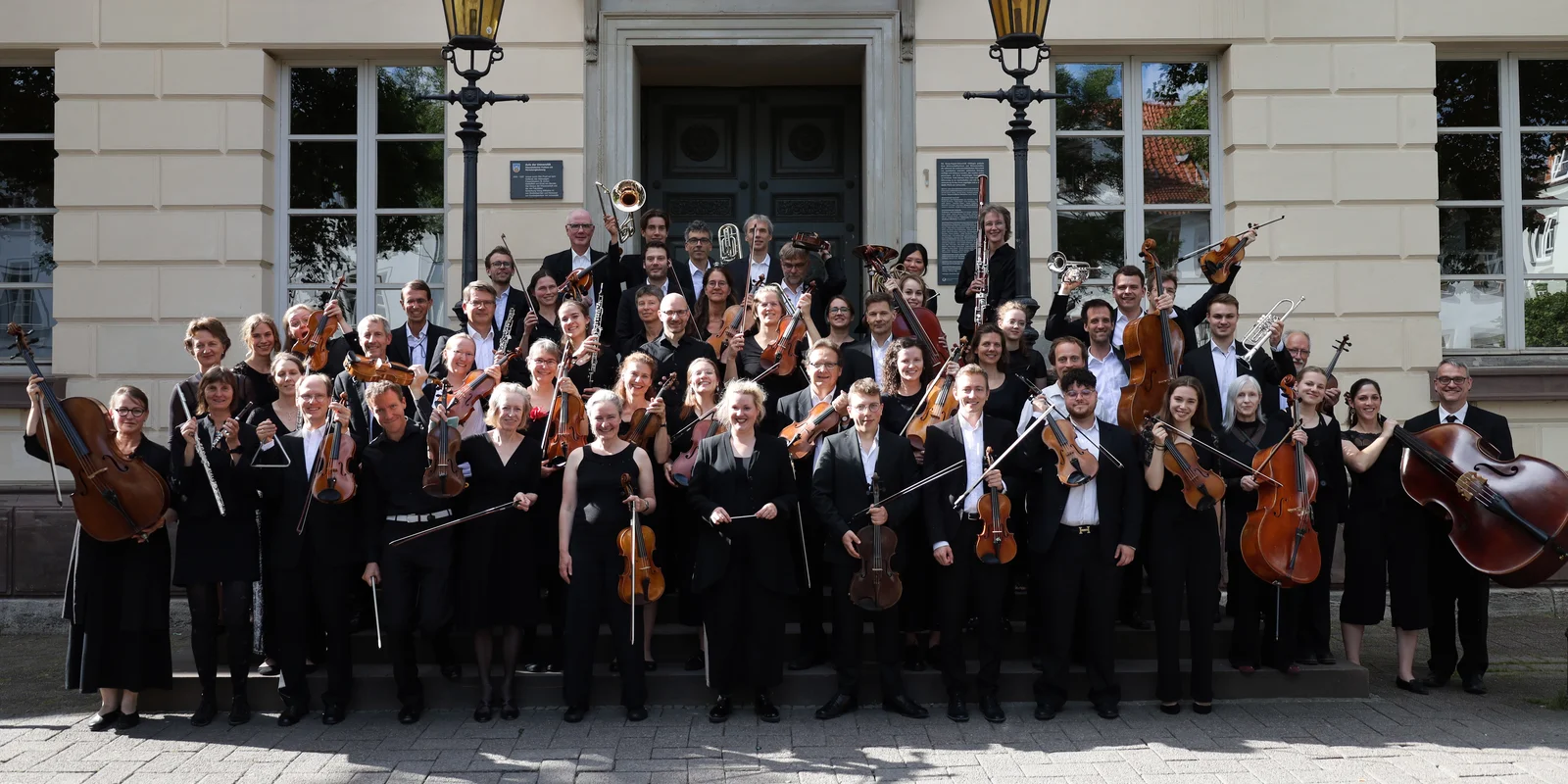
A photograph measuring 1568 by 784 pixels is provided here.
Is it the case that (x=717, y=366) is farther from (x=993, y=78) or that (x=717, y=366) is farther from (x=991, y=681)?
(x=993, y=78)

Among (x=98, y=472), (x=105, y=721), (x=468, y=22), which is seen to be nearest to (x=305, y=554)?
(x=98, y=472)

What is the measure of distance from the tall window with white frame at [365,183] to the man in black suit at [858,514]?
4614mm

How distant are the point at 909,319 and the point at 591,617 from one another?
8.63ft

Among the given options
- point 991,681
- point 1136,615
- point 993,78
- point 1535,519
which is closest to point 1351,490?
point 1535,519

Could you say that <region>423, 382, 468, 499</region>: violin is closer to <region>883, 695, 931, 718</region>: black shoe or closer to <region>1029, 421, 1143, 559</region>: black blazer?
<region>883, 695, 931, 718</region>: black shoe

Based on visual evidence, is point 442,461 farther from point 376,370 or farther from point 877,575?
point 877,575

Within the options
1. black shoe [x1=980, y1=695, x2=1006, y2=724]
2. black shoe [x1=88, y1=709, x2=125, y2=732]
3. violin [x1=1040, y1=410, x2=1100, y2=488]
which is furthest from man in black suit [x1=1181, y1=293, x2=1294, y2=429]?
black shoe [x1=88, y1=709, x2=125, y2=732]

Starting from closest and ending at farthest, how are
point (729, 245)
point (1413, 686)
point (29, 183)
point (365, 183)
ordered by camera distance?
point (1413, 686), point (729, 245), point (29, 183), point (365, 183)

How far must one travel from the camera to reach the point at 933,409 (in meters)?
6.77

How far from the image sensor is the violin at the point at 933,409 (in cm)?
671

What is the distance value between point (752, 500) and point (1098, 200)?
4.83m

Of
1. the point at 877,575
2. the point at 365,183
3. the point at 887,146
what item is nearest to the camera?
the point at 877,575

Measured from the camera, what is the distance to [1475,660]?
681 cm

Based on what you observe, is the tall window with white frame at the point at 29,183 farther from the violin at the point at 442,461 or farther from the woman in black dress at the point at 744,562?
the woman in black dress at the point at 744,562
